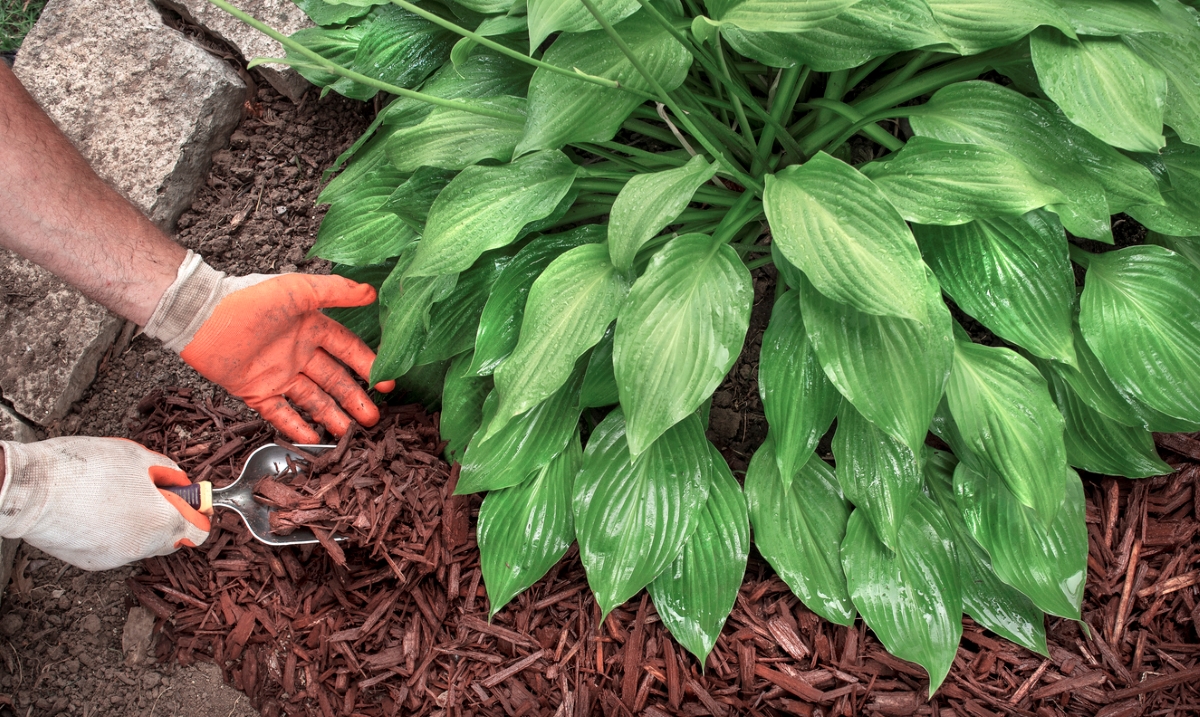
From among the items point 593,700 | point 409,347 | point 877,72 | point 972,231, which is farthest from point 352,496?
point 877,72

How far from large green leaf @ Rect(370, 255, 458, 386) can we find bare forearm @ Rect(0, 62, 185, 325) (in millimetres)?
551

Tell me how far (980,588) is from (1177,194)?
85 centimetres

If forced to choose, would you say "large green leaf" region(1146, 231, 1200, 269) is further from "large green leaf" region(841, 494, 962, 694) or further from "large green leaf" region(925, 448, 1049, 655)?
"large green leaf" region(841, 494, 962, 694)

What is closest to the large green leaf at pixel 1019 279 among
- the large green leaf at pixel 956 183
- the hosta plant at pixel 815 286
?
the hosta plant at pixel 815 286

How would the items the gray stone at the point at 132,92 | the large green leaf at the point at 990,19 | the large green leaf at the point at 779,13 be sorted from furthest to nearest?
the gray stone at the point at 132,92 < the large green leaf at the point at 990,19 < the large green leaf at the point at 779,13

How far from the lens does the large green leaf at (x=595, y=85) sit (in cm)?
132

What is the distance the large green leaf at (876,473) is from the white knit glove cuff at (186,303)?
142 cm

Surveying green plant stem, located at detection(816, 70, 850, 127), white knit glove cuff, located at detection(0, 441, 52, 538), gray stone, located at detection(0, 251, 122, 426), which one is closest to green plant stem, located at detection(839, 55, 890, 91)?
green plant stem, located at detection(816, 70, 850, 127)

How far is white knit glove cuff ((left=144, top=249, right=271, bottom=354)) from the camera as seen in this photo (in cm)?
170

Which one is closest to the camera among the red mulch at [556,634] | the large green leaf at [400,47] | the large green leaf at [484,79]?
the red mulch at [556,634]

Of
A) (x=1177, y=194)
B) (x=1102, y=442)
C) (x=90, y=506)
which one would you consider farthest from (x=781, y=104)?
(x=90, y=506)

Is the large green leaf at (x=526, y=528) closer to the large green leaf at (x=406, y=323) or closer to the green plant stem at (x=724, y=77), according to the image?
the large green leaf at (x=406, y=323)

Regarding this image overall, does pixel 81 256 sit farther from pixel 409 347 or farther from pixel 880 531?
pixel 880 531

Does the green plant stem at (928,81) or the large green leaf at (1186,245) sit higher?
the green plant stem at (928,81)
